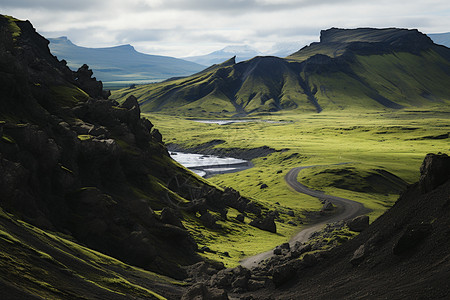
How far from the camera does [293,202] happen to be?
7215 inches

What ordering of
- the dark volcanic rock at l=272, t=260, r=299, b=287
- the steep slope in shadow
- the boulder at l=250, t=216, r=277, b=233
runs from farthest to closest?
1. the boulder at l=250, t=216, r=277, b=233
2. the dark volcanic rock at l=272, t=260, r=299, b=287
3. the steep slope in shadow

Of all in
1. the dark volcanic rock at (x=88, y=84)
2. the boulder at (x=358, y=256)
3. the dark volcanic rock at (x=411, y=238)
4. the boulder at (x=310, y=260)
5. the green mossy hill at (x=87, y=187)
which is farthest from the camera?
the dark volcanic rock at (x=88, y=84)

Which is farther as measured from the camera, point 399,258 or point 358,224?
point 358,224

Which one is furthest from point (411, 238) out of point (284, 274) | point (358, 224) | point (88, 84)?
point (88, 84)

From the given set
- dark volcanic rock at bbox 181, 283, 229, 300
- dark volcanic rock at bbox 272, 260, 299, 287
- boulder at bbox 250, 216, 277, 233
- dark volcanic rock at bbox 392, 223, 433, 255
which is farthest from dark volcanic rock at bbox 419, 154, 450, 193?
boulder at bbox 250, 216, 277, 233

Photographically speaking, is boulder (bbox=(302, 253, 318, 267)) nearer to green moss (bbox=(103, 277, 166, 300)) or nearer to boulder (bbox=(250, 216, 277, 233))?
green moss (bbox=(103, 277, 166, 300))

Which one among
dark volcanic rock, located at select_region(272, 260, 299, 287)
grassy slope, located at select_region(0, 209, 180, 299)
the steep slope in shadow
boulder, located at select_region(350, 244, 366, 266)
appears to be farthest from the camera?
dark volcanic rock, located at select_region(272, 260, 299, 287)

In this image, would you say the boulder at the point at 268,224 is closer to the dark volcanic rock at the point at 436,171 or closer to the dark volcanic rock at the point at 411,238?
the dark volcanic rock at the point at 436,171

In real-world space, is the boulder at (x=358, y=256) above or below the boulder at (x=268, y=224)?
above

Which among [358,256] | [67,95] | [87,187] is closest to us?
[358,256]

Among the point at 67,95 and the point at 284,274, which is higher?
the point at 67,95

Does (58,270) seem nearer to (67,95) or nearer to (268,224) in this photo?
(268,224)

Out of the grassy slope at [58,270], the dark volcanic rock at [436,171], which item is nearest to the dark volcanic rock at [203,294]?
the grassy slope at [58,270]

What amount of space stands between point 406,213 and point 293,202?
4879 inches
